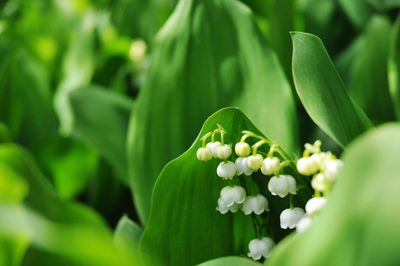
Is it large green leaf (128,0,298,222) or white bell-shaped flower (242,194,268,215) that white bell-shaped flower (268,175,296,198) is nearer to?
white bell-shaped flower (242,194,268,215)

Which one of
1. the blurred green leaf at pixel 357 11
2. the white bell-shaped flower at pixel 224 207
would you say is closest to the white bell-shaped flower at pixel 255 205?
the white bell-shaped flower at pixel 224 207

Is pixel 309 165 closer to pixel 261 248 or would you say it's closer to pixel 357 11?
pixel 261 248

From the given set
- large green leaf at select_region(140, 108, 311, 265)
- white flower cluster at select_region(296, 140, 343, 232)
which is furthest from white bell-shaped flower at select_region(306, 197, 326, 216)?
large green leaf at select_region(140, 108, 311, 265)

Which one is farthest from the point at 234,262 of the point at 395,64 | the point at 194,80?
the point at 395,64

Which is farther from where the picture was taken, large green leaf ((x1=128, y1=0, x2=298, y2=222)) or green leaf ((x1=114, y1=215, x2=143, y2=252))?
large green leaf ((x1=128, y1=0, x2=298, y2=222))

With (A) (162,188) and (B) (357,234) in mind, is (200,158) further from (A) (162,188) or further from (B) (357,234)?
(B) (357,234)
